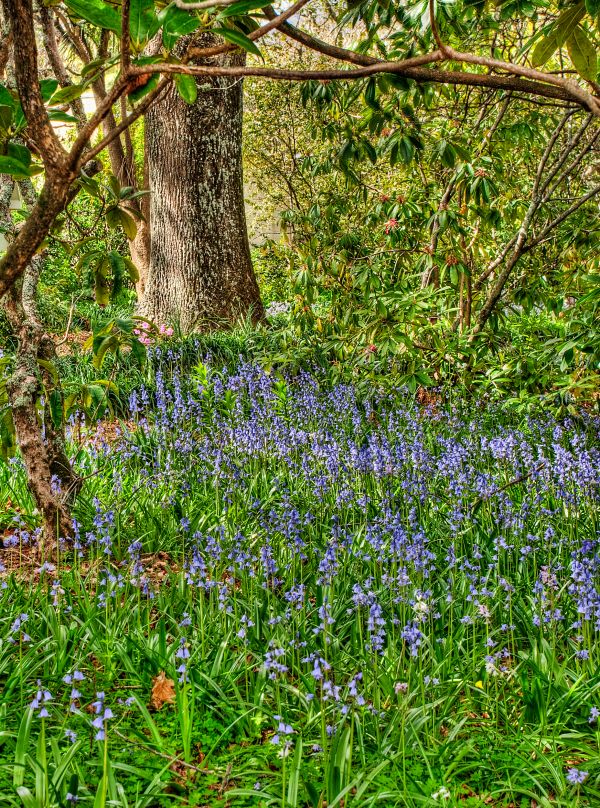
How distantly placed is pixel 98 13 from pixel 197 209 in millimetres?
7268

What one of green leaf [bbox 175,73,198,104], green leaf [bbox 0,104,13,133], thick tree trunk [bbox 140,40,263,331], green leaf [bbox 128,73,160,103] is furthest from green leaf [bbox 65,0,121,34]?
thick tree trunk [bbox 140,40,263,331]

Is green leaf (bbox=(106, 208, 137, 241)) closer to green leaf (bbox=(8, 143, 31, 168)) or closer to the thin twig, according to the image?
green leaf (bbox=(8, 143, 31, 168))

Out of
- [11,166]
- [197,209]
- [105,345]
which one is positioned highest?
[197,209]

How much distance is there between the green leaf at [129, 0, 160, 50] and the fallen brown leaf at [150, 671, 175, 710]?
81.2 inches

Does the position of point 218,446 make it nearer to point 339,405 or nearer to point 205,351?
point 339,405

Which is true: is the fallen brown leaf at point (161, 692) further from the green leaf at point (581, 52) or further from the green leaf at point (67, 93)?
the green leaf at point (581, 52)

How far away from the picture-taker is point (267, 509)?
4.31m

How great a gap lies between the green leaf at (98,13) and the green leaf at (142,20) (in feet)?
0.10

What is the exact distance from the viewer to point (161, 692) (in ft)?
8.57

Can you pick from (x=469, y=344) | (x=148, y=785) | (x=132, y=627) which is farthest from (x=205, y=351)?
(x=148, y=785)

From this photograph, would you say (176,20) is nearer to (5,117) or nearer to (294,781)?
(5,117)

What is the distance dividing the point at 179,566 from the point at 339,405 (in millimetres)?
2567

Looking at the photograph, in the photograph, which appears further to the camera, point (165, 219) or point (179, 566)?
point (165, 219)

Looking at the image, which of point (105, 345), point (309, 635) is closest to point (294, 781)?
point (309, 635)
